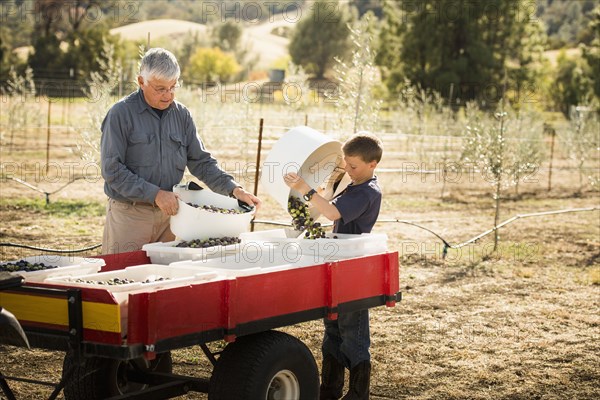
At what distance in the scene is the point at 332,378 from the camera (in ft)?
18.6

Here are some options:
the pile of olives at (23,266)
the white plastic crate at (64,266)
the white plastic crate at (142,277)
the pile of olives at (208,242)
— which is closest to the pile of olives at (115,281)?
the white plastic crate at (142,277)

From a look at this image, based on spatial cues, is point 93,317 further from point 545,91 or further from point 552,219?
point 545,91

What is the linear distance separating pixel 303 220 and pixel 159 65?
3.98 feet

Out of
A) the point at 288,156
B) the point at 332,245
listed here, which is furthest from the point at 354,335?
the point at 288,156

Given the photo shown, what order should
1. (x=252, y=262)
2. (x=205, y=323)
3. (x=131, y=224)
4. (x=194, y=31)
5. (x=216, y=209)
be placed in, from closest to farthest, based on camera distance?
(x=205, y=323) < (x=252, y=262) < (x=216, y=209) < (x=131, y=224) < (x=194, y=31)

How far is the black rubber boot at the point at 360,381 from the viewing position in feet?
17.7

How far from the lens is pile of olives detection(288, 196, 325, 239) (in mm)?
5469

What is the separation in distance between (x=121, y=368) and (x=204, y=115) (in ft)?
53.5

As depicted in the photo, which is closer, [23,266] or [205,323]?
[205,323]

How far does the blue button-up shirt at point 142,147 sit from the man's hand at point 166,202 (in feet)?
0.13

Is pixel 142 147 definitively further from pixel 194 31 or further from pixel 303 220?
pixel 194 31

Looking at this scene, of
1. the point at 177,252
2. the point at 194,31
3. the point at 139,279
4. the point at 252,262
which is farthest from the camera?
the point at 194,31

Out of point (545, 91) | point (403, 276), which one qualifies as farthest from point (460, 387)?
point (545, 91)

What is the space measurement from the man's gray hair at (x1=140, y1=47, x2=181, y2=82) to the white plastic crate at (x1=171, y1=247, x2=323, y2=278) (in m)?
1.06
